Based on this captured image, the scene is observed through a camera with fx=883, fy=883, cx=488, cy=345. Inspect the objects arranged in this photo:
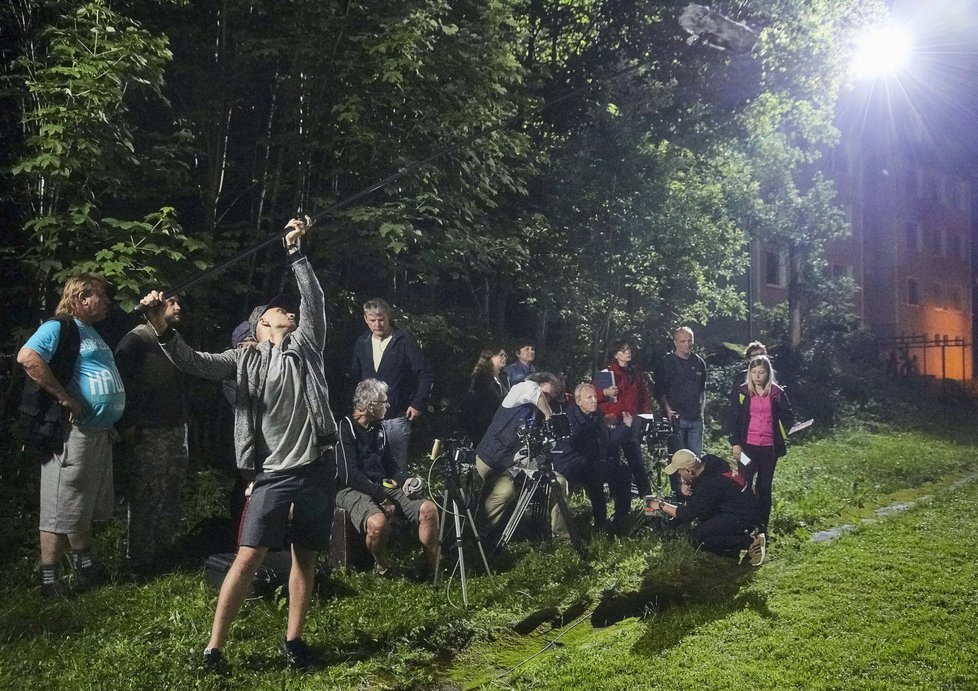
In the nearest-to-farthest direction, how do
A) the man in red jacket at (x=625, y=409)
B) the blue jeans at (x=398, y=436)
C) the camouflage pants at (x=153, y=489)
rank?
the camouflage pants at (x=153, y=489), the blue jeans at (x=398, y=436), the man in red jacket at (x=625, y=409)

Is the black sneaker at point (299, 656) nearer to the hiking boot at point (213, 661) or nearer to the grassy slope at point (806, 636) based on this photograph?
the hiking boot at point (213, 661)

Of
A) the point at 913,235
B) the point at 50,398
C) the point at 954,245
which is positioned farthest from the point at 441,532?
the point at 954,245

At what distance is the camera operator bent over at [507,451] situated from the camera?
5.65 m

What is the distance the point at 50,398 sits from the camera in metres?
4.21

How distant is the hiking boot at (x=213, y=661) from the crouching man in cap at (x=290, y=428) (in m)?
0.02

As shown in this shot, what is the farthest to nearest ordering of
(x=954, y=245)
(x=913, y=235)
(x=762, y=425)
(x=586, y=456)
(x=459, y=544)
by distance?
(x=954, y=245) → (x=913, y=235) → (x=762, y=425) → (x=586, y=456) → (x=459, y=544)

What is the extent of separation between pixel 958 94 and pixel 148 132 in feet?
72.3

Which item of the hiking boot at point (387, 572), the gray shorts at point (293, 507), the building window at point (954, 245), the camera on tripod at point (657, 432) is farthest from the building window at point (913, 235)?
the gray shorts at point (293, 507)

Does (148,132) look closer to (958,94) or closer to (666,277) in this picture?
(666,277)

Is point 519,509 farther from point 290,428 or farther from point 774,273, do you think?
point 774,273

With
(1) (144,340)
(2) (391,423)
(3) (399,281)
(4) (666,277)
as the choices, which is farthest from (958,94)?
(1) (144,340)

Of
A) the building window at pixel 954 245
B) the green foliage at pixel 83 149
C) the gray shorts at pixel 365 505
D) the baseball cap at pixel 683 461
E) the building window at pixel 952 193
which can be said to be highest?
the building window at pixel 952 193

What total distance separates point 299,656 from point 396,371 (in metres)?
2.34

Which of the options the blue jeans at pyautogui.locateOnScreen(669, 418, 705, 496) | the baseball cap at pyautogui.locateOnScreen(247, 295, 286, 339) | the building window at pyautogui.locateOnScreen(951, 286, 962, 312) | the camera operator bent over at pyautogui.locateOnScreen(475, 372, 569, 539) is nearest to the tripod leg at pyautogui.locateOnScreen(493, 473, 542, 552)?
the camera operator bent over at pyautogui.locateOnScreen(475, 372, 569, 539)
